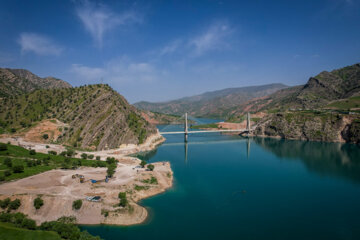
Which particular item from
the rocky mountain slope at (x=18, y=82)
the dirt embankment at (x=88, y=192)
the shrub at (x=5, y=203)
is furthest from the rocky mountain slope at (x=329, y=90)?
the rocky mountain slope at (x=18, y=82)

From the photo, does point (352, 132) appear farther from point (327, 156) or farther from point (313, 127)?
point (327, 156)

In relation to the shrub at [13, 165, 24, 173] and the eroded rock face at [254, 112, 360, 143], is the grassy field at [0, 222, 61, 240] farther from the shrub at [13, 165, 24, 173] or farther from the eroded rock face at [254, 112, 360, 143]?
the eroded rock face at [254, 112, 360, 143]

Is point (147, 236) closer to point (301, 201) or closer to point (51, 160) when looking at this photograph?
point (301, 201)

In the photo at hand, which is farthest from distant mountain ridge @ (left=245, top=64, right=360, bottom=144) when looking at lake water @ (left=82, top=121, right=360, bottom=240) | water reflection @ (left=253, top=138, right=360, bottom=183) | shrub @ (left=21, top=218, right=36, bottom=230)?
shrub @ (left=21, top=218, right=36, bottom=230)

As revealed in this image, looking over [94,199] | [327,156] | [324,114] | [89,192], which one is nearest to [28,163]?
[89,192]

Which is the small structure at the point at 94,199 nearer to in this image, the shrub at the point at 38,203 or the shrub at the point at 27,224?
the shrub at the point at 38,203

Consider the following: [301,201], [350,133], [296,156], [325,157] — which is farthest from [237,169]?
[350,133]

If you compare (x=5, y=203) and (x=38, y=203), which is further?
(x=38, y=203)
